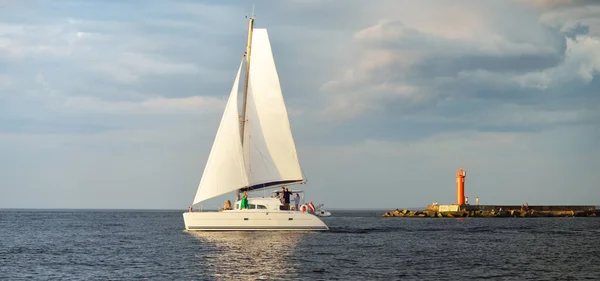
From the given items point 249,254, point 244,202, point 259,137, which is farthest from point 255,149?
point 249,254

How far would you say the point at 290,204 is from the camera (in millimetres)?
57125

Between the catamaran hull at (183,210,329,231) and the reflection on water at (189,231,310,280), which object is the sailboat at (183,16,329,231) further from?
the reflection on water at (189,231,310,280)

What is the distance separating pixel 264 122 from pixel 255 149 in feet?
7.16

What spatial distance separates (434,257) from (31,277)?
73.0 feet

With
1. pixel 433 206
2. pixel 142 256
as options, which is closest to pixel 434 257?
pixel 142 256

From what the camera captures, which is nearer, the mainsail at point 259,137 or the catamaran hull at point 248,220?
the catamaran hull at point 248,220

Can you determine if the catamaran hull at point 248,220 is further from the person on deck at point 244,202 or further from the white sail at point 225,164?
the white sail at point 225,164

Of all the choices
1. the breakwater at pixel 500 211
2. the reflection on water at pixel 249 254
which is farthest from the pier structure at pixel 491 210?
the reflection on water at pixel 249 254

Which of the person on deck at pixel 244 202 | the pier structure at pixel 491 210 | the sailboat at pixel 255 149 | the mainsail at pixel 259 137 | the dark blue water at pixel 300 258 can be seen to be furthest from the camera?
the pier structure at pixel 491 210

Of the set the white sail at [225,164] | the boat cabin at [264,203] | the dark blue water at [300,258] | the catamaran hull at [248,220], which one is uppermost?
the white sail at [225,164]

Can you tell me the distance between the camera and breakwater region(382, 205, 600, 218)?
119m

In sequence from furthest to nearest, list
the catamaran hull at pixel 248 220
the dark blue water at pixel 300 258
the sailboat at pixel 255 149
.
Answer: the sailboat at pixel 255 149
the catamaran hull at pixel 248 220
the dark blue water at pixel 300 258

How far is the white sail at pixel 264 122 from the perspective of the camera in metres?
57.9

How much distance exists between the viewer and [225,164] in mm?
56375
